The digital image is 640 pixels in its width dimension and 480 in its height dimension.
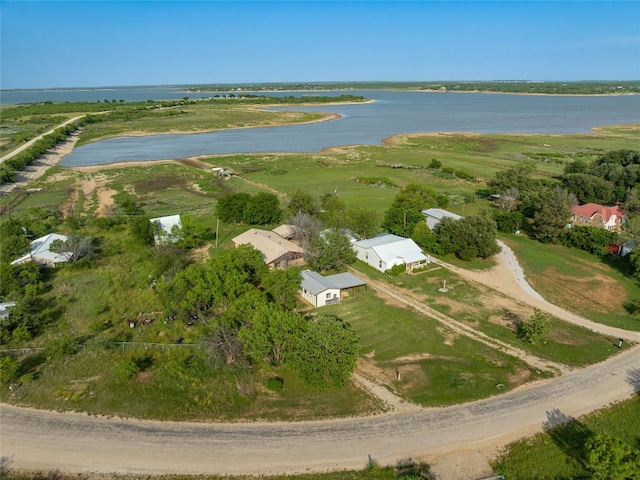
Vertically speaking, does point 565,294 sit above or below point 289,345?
below

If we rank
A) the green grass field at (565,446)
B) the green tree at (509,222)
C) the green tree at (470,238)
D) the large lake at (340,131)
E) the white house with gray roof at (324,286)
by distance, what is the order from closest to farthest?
1. the green grass field at (565,446)
2. the white house with gray roof at (324,286)
3. the green tree at (470,238)
4. the green tree at (509,222)
5. the large lake at (340,131)

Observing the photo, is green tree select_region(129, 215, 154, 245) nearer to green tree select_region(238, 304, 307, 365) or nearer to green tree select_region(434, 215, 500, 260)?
green tree select_region(238, 304, 307, 365)

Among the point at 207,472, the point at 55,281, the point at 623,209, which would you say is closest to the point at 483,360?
the point at 207,472

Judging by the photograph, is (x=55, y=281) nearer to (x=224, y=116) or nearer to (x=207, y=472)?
(x=207, y=472)

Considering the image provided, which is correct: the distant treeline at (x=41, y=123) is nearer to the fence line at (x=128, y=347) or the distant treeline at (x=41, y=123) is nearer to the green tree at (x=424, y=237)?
the fence line at (x=128, y=347)

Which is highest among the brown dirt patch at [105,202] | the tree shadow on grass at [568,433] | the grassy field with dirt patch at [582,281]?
the brown dirt patch at [105,202]

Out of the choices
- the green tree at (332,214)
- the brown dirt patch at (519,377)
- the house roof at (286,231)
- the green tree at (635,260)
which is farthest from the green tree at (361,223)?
the green tree at (635,260)
